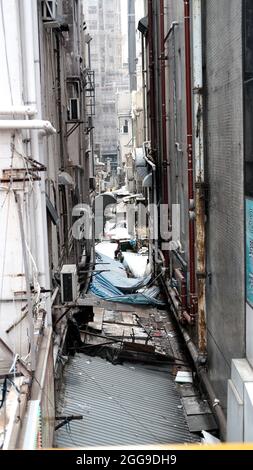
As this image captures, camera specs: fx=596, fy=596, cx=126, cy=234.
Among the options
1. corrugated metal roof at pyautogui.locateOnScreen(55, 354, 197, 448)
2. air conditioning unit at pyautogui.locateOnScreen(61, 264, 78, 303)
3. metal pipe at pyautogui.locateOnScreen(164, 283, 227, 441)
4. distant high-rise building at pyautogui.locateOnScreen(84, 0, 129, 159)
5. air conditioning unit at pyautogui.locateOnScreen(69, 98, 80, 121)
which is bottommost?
corrugated metal roof at pyautogui.locateOnScreen(55, 354, 197, 448)

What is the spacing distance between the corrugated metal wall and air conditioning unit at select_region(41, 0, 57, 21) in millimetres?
3986

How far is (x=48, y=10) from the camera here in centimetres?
1275

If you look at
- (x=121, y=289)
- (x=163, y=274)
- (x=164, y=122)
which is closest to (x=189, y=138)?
(x=164, y=122)

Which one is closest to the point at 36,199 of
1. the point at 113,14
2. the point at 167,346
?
the point at 167,346

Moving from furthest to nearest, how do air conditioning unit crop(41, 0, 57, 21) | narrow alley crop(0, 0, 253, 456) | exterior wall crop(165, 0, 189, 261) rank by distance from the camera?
exterior wall crop(165, 0, 189, 261) → air conditioning unit crop(41, 0, 57, 21) → narrow alley crop(0, 0, 253, 456)

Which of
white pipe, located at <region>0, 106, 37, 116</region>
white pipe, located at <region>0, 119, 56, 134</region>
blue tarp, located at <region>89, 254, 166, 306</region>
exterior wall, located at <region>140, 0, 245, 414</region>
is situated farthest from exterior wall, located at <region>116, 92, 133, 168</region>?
white pipe, located at <region>0, 119, 56, 134</region>

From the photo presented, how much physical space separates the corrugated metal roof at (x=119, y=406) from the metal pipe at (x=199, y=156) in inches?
61.8

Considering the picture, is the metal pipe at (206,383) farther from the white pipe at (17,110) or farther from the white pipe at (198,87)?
the white pipe at (17,110)

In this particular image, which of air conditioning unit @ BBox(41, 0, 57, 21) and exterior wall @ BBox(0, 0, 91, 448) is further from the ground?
air conditioning unit @ BBox(41, 0, 57, 21)

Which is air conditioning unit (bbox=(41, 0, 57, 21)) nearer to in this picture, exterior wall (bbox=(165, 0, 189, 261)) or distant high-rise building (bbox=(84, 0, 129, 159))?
exterior wall (bbox=(165, 0, 189, 261))

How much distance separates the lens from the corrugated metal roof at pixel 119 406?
30.7 feet

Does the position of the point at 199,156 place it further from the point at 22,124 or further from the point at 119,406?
the point at 119,406

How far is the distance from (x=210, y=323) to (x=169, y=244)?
7.09 meters

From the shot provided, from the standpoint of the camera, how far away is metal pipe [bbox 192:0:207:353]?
10352 millimetres
